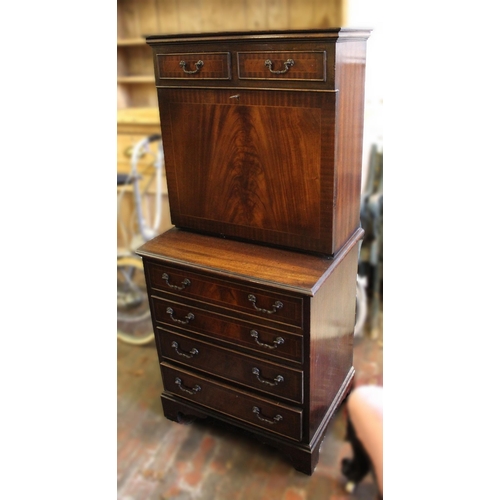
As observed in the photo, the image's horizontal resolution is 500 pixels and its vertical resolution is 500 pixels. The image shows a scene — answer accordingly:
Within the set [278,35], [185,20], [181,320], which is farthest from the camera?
[185,20]

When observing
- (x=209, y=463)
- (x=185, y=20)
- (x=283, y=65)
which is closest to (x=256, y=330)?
(x=209, y=463)

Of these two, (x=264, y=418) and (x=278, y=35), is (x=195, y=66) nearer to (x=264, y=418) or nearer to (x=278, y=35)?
(x=278, y=35)

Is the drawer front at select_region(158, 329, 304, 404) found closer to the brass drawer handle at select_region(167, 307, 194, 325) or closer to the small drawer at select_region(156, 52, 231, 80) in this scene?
the brass drawer handle at select_region(167, 307, 194, 325)

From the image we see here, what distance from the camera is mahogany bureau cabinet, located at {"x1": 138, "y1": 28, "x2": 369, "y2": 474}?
4.16 feet

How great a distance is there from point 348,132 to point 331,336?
65 centimetres

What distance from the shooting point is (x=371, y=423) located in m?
1.04

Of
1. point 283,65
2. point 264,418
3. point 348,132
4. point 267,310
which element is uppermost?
point 283,65

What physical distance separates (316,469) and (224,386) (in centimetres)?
41

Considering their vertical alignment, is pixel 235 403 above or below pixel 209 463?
above

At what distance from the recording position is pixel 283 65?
1.23 m

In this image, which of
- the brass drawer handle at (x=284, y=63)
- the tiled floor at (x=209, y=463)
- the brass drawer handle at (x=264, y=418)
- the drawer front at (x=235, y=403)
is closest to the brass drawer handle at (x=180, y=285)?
the drawer front at (x=235, y=403)

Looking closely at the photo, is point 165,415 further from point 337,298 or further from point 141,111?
point 141,111

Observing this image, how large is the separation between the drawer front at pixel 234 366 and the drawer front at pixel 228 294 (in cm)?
17

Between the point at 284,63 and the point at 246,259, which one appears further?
the point at 246,259
